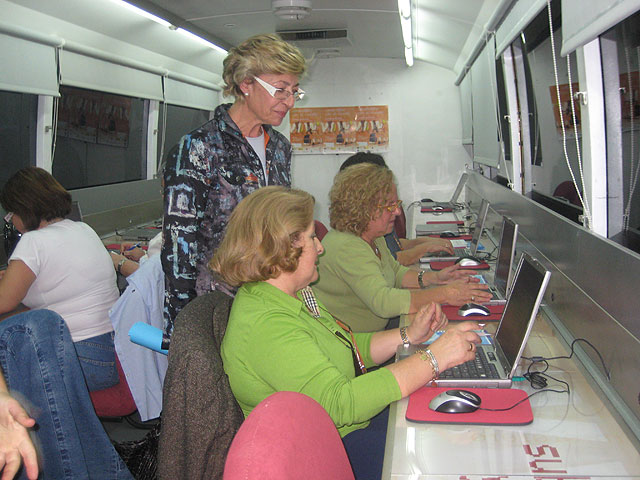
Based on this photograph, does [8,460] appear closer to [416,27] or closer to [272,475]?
[272,475]

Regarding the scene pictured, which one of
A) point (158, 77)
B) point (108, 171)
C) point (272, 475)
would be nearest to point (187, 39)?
point (158, 77)

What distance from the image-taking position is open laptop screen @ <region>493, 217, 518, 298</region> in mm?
2523

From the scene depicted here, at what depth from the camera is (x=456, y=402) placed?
58.0 inches

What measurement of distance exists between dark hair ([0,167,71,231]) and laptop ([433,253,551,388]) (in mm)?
2022

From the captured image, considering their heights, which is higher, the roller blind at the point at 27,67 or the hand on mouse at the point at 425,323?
the roller blind at the point at 27,67

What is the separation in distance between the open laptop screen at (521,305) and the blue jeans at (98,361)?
1.61 meters

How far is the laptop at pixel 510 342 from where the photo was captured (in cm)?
160

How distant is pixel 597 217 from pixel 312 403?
1378mm

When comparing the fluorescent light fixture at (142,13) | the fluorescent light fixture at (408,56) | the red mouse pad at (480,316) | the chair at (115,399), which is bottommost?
the chair at (115,399)

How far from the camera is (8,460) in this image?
1014 mm

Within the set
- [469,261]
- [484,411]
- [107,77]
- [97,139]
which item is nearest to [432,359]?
[484,411]

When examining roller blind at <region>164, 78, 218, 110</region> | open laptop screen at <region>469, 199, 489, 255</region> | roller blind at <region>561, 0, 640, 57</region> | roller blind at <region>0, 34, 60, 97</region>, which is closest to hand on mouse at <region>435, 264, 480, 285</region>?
open laptop screen at <region>469, 199, 489, 255</region>

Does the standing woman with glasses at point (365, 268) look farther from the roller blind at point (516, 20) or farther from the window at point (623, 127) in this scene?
the roller blind at point (516, 20)

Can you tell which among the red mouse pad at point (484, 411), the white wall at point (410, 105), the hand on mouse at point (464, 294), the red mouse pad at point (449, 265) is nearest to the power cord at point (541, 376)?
the red mouse pad at point (484, 411)
